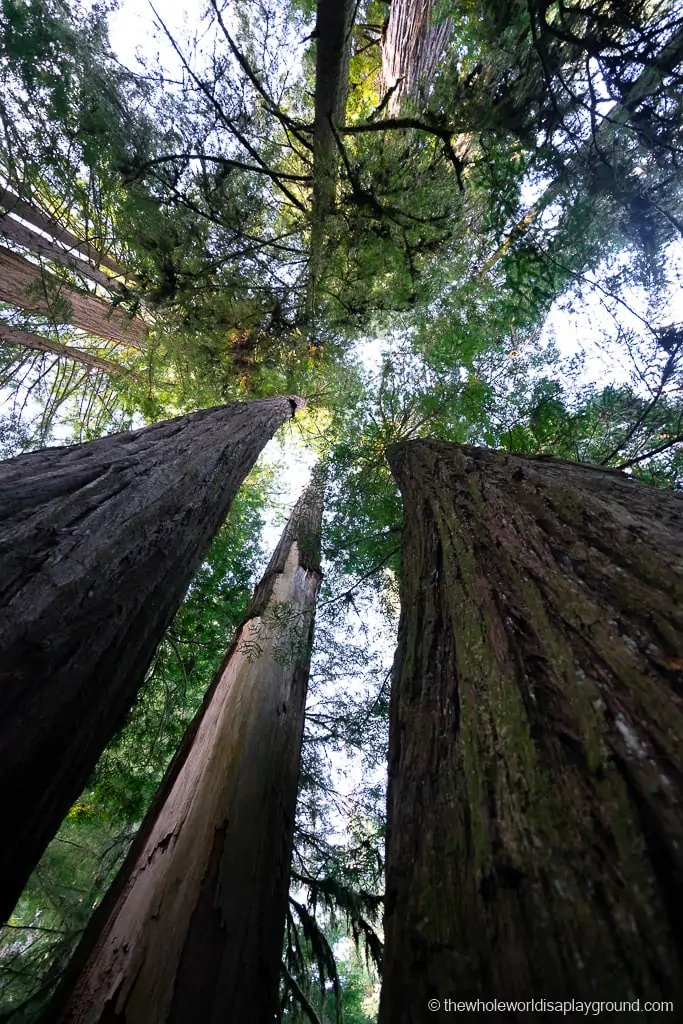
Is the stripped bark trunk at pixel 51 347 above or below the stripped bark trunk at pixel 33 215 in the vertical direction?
above

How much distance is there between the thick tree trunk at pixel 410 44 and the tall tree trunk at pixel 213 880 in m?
5.63

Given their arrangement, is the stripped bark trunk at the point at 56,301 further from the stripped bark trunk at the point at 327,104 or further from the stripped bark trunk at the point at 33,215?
the stripped bark trunk at the point at 327,104

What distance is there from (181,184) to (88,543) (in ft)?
14.6

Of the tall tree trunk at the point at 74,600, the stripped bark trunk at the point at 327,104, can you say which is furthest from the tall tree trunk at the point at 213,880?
the stripped bark trunk at the point at 327,104

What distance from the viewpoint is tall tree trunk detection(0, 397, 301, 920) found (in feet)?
4.08

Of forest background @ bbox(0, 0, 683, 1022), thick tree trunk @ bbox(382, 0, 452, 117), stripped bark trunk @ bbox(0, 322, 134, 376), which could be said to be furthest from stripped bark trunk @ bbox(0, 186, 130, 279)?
thick tree trunk @ bbox(382, 0, 452, 117)

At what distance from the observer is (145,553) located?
1999 mm

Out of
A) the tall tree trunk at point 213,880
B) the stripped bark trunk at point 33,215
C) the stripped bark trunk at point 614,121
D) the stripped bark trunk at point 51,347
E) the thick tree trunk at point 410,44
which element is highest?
the thick tree trunk at point 410,44

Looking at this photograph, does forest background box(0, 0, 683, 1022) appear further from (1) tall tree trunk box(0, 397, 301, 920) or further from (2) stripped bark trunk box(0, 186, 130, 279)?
(1) tall tree trunk box(0, 397, 301, 920)

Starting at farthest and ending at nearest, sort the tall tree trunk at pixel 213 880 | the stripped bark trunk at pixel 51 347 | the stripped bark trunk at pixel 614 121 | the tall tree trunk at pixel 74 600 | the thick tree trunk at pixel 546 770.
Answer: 1. the stripped bark trunk at pixel 51 347
2. the stripped bark trunk at pixel 614 121
3. the tall tree trunk at pixel 213 880
4. the tall tree trunk at pixel 74 600
5. the thick tree trunk at pixel 546 770

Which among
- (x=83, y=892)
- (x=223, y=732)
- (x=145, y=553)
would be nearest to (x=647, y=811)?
(x=145, y=553)

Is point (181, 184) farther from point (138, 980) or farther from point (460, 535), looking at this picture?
point (138, 980)

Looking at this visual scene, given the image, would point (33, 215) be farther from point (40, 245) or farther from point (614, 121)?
point (614, 121)

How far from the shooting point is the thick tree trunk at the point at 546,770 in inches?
25.2
